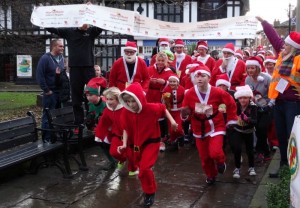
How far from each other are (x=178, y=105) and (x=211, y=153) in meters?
2.65

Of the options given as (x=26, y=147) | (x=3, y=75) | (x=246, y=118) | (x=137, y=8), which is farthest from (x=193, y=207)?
(x=3, y=75)

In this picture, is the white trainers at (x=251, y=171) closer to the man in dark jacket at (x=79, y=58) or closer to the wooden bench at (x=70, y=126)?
the wooden bench at (x=70, y=126)

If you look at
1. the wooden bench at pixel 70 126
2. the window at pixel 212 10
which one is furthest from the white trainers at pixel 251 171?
the window at pixel 212 10

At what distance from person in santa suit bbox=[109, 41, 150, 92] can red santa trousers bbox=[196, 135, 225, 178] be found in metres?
2.12

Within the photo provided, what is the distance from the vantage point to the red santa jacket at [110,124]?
6.15m

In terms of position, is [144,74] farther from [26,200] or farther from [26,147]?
[26,200]

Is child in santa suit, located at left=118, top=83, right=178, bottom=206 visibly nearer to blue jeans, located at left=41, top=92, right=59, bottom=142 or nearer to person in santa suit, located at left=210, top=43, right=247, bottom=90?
blue jeans, located at left=41, top=92, right=59, bottom=142

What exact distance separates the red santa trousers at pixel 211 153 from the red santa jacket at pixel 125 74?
2.09 metres

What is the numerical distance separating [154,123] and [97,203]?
119cm

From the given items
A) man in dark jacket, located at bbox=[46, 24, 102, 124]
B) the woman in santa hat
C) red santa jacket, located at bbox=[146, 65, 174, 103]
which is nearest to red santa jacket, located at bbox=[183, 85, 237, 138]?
the woman in santa hat

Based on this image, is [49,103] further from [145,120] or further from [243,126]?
[243,126]

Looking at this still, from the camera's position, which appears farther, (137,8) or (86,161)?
(137,8)

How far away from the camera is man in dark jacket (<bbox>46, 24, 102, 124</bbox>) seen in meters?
7.93

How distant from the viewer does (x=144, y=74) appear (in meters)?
7.81
